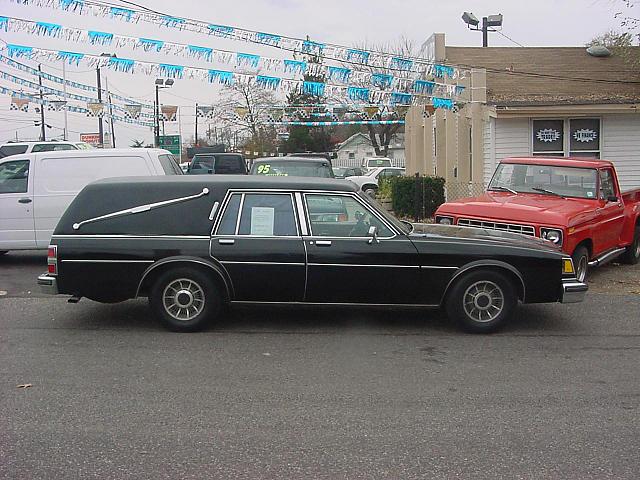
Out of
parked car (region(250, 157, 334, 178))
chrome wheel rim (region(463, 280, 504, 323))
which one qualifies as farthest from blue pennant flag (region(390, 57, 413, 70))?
chrome wheel rim (region(463, 280, 504, 323))

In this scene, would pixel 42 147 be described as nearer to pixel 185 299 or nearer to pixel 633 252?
pixel 185 299

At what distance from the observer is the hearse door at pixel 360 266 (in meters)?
7.41

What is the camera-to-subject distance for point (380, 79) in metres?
17.0

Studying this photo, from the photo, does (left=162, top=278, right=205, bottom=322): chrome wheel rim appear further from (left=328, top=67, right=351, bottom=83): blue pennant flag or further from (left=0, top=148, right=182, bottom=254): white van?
(left=328, top=67, right=351, bottom=83): blue pennant flag

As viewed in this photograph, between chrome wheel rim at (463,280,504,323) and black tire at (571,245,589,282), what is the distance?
2.51 metres

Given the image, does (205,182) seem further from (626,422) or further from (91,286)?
(626,422)

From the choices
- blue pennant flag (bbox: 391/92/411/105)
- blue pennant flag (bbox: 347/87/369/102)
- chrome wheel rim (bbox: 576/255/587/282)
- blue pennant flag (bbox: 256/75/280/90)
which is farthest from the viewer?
blue pennant flag (bbox: 391/92/411/105)

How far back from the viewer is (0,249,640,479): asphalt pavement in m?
4.46

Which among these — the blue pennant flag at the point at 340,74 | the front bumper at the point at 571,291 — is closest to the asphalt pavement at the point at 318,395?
the front bumper at the point at 571,291

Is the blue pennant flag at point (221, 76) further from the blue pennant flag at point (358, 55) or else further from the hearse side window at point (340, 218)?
the hearse side window at point (340, 218)

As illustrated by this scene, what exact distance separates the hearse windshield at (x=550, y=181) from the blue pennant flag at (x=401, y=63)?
6146 mm

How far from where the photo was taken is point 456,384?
19.7 feet

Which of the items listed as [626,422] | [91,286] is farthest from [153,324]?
[626,422]

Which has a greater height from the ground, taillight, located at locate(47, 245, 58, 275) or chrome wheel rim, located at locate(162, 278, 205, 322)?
taillight, located at locate(47, 245, 58, 275)
